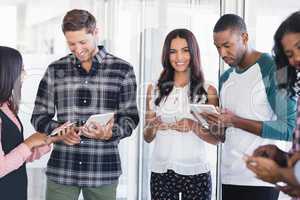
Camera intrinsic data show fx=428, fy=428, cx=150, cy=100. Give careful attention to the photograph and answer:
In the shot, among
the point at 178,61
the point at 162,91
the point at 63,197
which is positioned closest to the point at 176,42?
the point at 178,61

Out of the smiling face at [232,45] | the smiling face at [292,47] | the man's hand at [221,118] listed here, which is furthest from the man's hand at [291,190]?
the smiling face at [232,45]

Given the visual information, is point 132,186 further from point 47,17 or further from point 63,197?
point 47,17

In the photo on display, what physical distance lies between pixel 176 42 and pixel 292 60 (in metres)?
0.71

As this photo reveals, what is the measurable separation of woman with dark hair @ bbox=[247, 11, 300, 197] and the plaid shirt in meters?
0.69

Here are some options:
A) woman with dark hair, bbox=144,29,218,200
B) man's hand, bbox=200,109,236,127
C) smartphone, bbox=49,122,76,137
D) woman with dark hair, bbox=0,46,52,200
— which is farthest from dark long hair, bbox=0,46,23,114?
man's hand, bbox=200,109,236,127

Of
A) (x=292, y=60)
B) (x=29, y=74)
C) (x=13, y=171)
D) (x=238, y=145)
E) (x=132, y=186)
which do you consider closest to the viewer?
(x=292, y=60)

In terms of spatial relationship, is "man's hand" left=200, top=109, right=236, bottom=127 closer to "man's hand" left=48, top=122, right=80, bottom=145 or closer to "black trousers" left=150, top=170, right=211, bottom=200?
"black trousers" left=150, top=170, right=211, bottom=200

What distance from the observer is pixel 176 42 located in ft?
6.56

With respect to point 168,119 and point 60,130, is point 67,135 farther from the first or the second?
point 168,119

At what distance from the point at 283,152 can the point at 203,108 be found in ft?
1.93

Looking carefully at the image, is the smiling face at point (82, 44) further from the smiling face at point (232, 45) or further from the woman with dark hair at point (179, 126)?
the smiling face at point (232, 45)

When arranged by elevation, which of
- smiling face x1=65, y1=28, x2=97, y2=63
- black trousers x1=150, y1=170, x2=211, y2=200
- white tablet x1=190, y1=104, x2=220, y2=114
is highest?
smiling face x1=65, y1=28, x2=97, y2=63

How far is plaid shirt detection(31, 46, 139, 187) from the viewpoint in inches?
73.8

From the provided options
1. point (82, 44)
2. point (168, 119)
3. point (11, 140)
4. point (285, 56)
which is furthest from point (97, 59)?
point (285, 56)
